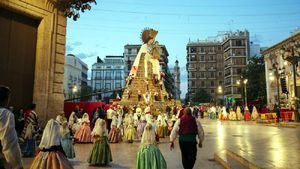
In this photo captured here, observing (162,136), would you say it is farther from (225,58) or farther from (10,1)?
(225,58)

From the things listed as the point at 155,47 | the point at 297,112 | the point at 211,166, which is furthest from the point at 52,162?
the point at 155,47

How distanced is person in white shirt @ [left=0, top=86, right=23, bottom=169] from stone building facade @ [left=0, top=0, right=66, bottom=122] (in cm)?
769

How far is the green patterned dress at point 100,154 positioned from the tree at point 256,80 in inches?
2249

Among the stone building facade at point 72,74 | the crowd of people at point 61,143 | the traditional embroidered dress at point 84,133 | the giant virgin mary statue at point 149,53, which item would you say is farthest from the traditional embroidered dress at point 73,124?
the stone building facade at point 72,74

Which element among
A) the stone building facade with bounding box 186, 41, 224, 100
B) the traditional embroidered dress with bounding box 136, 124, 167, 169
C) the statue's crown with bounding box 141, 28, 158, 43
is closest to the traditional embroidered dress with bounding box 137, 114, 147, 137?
the traditional embroidered dress with bounding box 136, 124, 167, 169

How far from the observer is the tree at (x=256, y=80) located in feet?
201

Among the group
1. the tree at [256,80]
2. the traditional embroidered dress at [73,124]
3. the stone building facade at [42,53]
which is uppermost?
the tree at [256,80]

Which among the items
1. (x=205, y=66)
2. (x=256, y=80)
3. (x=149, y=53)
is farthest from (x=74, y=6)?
(x=205, y=66)

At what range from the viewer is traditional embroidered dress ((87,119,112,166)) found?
353 inches

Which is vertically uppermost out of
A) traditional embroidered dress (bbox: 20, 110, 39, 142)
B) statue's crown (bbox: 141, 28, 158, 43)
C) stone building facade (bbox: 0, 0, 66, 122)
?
statue's crown (bbox: 141, 28, 158, 43)

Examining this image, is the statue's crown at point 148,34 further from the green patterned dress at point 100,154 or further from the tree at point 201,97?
the tree at point 201,97

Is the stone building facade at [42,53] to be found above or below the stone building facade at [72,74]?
below

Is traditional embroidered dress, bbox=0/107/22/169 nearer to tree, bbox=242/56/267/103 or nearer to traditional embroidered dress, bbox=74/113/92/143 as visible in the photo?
traditional embroidered dress, bbox=74/113/92/143

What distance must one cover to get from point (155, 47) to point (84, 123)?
24869 millimetres
